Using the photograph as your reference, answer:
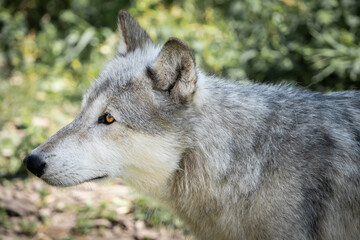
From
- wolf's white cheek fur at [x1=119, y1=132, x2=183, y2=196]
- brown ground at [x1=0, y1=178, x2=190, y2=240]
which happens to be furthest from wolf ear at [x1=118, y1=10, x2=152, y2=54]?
brown ground at [x1=0, y1=178, x2=190, y2=240]

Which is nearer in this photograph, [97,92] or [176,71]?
[176,71]

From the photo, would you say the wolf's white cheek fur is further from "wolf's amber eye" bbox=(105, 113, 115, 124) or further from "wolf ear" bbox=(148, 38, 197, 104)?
"wolf ear" bbox=(148, 38, 197, 104)

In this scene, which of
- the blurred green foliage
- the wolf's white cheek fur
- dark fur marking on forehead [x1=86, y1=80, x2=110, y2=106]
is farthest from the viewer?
the blurred green foliage

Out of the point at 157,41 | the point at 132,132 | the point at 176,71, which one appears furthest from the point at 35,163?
the point at 157,41

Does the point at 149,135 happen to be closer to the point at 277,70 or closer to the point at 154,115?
the point at 154,115

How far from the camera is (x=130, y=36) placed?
3998 millimetres

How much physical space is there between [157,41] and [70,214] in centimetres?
302

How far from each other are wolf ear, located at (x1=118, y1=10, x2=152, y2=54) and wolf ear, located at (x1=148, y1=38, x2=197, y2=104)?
678mm

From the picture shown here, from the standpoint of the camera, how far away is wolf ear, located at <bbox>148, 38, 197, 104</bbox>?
10.5 feet

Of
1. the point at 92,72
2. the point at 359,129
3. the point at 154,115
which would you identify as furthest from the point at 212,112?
the point at 92,72

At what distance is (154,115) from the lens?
11.1 ft

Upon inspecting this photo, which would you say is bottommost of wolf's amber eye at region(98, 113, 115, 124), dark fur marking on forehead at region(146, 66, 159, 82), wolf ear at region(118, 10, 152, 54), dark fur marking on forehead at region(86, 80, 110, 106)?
wolf's amber eye at region(98, 113, 115, 124)

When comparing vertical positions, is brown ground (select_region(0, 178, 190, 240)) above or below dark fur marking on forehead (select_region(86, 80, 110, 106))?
below

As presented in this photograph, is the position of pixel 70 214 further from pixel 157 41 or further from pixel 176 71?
pixel 157 41
